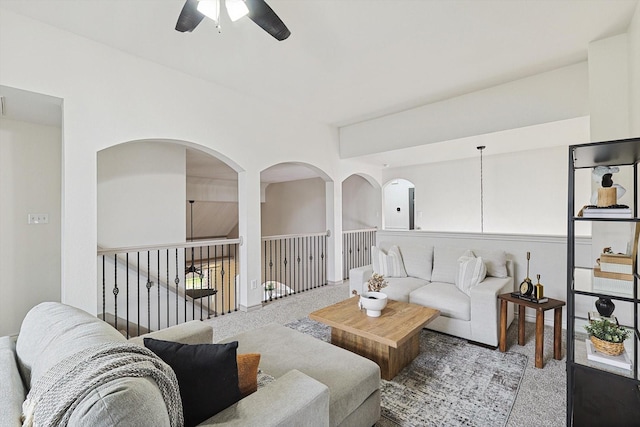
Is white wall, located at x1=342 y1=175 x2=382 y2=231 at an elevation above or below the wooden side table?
above

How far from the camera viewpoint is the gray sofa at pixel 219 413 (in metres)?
0.74

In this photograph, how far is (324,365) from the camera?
65.4 inches

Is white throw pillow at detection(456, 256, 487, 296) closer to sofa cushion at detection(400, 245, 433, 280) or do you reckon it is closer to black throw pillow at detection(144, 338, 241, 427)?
sofa cushion at detection(400, 245, 433, 280)

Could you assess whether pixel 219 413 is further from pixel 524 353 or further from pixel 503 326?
pixel 524 353

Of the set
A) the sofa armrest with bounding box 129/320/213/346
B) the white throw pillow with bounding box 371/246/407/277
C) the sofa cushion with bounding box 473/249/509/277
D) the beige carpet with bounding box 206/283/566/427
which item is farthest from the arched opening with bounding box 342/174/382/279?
the sofa armrest with bounding box 129/320/213/346

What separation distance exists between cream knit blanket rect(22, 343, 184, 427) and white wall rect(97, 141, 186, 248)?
3.41m

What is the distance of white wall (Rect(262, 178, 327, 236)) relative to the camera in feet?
28.0

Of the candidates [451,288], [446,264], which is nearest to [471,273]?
[451,288]

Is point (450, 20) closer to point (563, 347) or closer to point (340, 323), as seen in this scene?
point (340, 323)

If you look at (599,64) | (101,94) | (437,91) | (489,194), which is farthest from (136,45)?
(489,194)

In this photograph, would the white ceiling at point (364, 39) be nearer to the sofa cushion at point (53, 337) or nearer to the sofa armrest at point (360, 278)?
the sofa cushion at point (53, 337)

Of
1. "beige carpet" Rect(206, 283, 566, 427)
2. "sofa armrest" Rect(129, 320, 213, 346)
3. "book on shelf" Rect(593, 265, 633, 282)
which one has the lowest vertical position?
"beige carpet" Rect(206, 283, 566, 427)

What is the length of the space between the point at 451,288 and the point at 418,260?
0.61m

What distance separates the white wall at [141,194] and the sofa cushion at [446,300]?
3500mm
